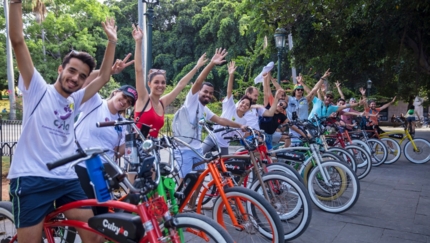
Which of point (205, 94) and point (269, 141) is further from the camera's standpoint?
point (269, 141)

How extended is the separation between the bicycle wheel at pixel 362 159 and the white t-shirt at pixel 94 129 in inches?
215

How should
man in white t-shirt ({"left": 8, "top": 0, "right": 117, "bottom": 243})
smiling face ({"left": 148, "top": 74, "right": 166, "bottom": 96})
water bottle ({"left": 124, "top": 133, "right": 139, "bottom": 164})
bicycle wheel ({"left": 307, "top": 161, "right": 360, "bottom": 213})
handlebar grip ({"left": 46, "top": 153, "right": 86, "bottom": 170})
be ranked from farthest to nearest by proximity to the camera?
1. bicycle wheel ({"left": 307, "top": 161, "right": 360, "bottom": 213})
2. smiling face ({"left": 148, "top": 74, "right": 166, "bottom": 96})
3. water bottle ({"left": 124, "top": 133, "right": 139, "bottom": 164})
4. man in white t-shirt ({"left": 8, "top": 0, "right": 117, "bottom": 243})
5. handlebar grip ({"left": 46, "top": 153, "right": 86, "bottom": 170})

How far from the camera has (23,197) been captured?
8.00ft

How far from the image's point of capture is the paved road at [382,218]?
172 inches

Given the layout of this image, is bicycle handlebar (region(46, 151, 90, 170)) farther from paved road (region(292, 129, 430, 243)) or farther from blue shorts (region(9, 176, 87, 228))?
paved road (region(292, 129, 430, 243))

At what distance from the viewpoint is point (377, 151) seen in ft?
31.8

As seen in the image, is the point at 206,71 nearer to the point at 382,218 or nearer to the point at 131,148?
the point at 131,148

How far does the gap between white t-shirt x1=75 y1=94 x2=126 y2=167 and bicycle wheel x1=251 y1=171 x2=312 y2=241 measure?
5.61 ft

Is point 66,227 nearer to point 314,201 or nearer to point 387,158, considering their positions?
point 314,201

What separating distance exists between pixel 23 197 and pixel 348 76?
988cm

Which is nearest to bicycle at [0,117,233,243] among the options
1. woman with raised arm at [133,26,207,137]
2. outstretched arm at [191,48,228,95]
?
woman with raised arm at [133,26,207,137]

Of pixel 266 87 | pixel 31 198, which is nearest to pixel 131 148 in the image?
pixel 31 198

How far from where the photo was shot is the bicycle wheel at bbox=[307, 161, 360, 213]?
207 inches

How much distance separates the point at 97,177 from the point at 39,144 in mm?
550
